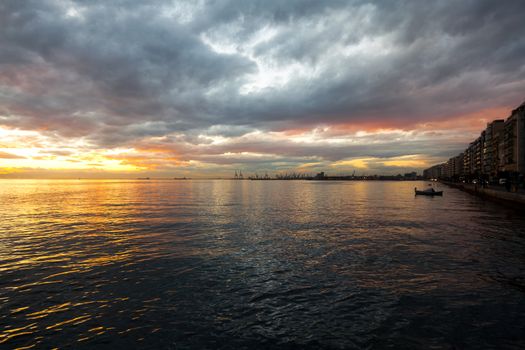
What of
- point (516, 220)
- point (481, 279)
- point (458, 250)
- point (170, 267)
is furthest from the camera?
point (516, 220)

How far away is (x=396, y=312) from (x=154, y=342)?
9.47m

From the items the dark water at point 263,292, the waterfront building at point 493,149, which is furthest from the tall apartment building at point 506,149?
the dark water at point 263,292

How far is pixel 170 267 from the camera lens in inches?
781

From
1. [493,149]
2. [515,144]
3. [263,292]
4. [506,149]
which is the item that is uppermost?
[493,149]

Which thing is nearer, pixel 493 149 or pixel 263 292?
pixel 263 292

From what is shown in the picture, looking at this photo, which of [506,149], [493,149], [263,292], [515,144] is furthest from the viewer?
[493,149]

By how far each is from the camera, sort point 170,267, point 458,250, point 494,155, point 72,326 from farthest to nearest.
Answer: point 494,155 → point 458,250 → point 170,267 → point 72,326

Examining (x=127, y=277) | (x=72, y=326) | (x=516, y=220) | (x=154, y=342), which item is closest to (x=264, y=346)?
(x=154, y=342)

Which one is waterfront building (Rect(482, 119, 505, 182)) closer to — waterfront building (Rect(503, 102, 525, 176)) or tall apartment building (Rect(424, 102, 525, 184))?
tall apartment building (Rect(424, 102, 525, 184))

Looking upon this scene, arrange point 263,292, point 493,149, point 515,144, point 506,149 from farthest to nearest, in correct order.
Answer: point 493,149 → point 506,149 → point 515,144 → point 263,292

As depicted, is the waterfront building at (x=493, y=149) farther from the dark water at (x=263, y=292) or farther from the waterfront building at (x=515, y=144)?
the dark water at (x=263, y=292)

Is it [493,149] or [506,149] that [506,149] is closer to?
[506,149]

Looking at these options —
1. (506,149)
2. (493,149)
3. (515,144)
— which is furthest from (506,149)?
(493,149)

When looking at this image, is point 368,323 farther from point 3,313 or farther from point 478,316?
point 3,313
